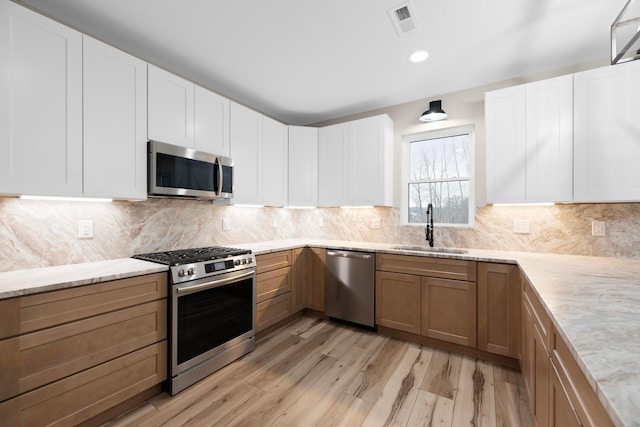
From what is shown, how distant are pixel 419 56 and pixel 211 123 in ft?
6.41

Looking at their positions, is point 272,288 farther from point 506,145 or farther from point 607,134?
point 607,134

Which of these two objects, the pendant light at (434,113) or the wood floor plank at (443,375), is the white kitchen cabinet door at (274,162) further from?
the wood floor plank at (443,375)

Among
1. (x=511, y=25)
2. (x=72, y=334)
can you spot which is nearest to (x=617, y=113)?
(x=511, y=25)

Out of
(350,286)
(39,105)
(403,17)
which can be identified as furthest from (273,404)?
(403,17)

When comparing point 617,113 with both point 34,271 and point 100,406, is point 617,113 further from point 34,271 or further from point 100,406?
point 34,271

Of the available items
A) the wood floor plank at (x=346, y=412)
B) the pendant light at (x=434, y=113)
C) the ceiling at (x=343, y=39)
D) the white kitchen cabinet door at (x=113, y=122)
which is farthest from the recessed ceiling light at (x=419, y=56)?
the wood floor plank at (x=346, y=412)

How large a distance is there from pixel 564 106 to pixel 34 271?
4060 millimetres

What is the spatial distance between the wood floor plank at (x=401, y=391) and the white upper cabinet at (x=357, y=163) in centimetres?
161

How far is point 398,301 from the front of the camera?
9.00 feet

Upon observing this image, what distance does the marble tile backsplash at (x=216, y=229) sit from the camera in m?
1.86

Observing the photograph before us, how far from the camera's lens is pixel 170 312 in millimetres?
1915

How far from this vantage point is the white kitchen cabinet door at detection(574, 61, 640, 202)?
2.04m

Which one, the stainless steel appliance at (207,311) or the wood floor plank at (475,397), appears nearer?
the wood floor plank at (475,397)

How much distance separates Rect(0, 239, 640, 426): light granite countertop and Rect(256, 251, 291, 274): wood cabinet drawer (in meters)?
0.95
